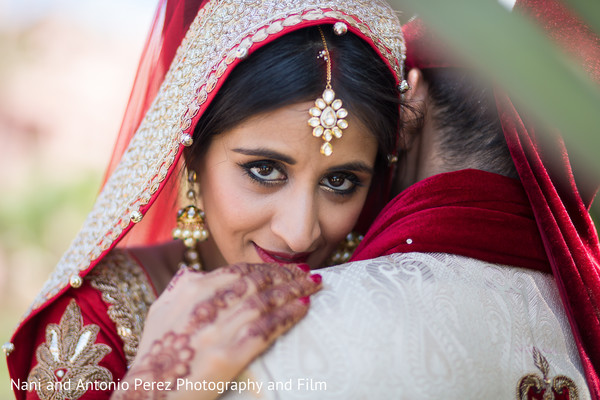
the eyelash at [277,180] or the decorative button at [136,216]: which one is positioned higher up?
the eyelash at [277,180]

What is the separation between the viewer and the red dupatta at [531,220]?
1.05 metres

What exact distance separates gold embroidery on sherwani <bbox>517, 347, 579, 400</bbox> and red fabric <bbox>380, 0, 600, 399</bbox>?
6cm

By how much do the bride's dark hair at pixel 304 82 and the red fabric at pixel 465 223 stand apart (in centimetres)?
31

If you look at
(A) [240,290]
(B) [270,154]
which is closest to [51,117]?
(B) [270,154]

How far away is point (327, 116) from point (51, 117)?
3696 mm

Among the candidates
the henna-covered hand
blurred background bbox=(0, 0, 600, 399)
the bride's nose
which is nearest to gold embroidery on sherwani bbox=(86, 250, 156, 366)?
the bride's nose

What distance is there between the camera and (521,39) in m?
0.55

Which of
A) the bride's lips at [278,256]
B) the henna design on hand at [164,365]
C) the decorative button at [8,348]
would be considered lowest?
the henna design on hand at [164,365]

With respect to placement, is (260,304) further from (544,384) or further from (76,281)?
(76,281)

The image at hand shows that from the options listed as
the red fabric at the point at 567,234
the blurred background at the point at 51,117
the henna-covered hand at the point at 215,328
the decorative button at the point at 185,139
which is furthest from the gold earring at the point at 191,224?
the blurred background at the point at 51,117

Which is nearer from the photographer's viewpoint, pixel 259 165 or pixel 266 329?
pixel 266 329

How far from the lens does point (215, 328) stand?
80 cm

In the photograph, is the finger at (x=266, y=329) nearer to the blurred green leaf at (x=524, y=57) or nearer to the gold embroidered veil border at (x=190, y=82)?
the blurred green leaf at (x=524, y=57)

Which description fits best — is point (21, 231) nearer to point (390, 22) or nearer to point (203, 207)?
point (203, 207)
